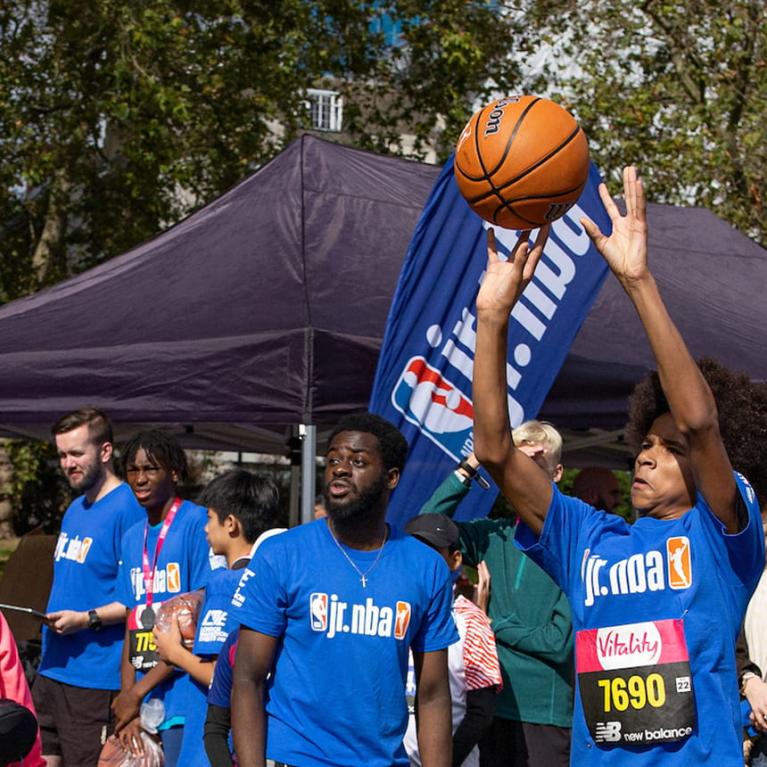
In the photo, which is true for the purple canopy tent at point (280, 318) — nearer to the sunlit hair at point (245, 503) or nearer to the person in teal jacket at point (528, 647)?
the sunlit hair at point (245, 503)

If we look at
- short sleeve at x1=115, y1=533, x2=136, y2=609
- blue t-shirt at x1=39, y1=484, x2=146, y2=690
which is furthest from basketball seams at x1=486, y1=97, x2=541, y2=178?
blue t-shirt at x1=39, y1=484, x2=146, y2=690

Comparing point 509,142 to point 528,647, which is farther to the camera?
point 528,647

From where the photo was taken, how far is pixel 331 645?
3.79m

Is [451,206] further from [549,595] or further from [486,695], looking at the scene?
[486,695]

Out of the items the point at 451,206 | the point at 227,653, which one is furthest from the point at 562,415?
the point at 227,653

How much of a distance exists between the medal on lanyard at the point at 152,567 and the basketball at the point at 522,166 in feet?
7.11

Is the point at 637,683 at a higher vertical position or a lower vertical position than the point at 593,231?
lower

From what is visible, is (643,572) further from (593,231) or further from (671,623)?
(593,231)

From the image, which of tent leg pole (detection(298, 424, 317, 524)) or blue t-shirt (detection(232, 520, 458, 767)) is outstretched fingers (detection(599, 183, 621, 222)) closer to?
blue t-shirt (detection(232, 520, 458, 767))

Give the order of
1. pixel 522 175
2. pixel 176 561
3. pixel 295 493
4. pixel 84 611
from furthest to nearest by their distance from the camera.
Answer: pixel 295 493 → pixel 84 611 → pixel 176 561 → pixel 522 175

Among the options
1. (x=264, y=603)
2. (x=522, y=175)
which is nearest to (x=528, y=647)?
(x=264, y=603)

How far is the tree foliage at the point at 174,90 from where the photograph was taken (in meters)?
14.7

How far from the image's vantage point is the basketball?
418 cm

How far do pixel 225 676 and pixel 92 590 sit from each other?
215 centimetres
